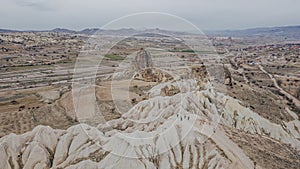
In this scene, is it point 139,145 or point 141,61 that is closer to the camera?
point 139,145

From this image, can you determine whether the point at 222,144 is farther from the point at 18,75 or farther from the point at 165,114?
the point at 18,75

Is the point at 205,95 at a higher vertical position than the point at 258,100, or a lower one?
higher

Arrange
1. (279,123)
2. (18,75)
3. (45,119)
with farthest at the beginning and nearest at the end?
1. (18,75)
2. (45,119)
3. (279,123)

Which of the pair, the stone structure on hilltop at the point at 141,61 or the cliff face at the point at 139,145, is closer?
the cliff face at the point at 139,145

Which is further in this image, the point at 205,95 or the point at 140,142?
the point at 205,95

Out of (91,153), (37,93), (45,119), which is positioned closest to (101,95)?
(45,119)

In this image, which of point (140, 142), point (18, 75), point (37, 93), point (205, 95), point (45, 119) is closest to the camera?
point (140, 142)

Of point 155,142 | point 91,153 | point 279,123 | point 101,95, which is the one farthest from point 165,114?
point 101,95

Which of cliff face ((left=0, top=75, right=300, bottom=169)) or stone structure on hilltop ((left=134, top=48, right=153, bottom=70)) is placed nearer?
cliff face ((left=0, top=75, right=300, bottom=169))

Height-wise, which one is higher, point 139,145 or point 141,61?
point 139,145

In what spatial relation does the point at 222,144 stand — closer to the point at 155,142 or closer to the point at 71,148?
the point at 155,142
